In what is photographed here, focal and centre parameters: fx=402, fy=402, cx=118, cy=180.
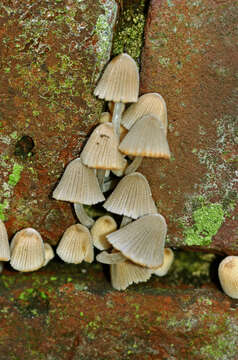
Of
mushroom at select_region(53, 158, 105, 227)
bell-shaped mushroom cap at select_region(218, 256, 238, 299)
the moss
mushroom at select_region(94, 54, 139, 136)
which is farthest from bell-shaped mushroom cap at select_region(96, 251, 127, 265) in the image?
the moss

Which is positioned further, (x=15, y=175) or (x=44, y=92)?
(x=15, y=175)

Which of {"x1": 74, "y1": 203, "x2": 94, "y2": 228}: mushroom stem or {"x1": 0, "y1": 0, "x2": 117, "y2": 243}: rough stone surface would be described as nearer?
{"x1": 0, "y1": 0, "x2": 117, "y2": 243}: rough stone surface

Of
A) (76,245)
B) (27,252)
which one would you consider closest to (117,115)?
(76,245)

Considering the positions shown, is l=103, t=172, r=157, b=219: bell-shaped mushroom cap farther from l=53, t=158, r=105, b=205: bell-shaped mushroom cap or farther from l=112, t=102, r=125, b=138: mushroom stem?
l=112, t=102, r=125, b=138: mushroom stem

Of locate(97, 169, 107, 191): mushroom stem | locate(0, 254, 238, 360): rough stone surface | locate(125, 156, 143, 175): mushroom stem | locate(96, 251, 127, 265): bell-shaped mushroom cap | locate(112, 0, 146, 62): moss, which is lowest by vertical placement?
locate(0, 254, 238, 360): rough stone surface

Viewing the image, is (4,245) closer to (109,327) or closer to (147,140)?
(109,327)

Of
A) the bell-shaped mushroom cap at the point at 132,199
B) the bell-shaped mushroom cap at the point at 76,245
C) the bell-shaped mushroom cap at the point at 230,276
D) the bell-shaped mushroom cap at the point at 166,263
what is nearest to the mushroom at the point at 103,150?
the bell-shaped mushroom cap at the point at 132,199

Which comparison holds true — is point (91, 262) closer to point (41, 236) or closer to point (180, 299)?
point (41, 236)
